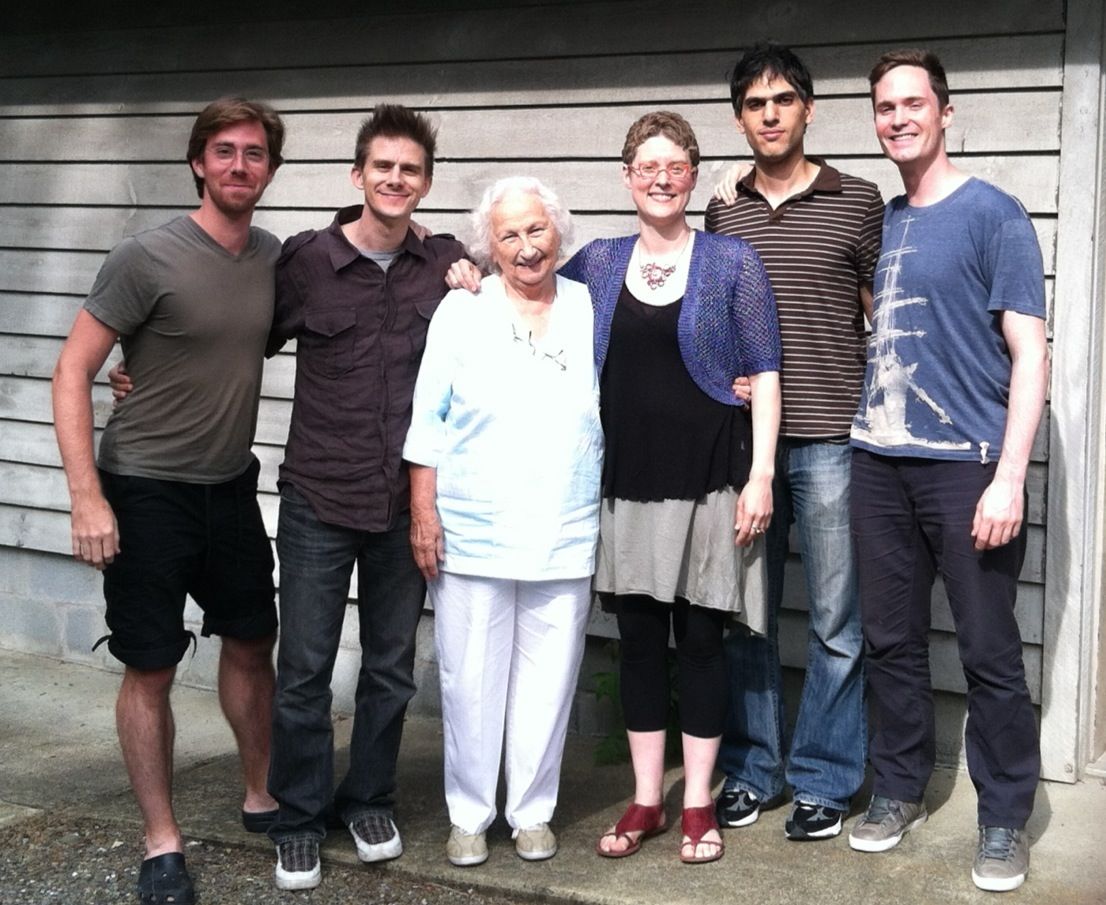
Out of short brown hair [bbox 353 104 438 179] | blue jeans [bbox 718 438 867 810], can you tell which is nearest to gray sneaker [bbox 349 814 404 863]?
blue jeans [bbox 718 438 867 810]

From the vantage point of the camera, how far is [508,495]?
355cm

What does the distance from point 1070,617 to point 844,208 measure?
1.39 meters

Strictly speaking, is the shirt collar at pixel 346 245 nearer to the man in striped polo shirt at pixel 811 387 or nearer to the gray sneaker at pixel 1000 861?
the man in striped polo shirt at pixel 811 387

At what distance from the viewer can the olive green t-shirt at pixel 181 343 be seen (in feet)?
11.5

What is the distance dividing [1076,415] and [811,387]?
882 millimetres

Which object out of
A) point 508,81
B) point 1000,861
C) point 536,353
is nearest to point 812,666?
point 1000,861

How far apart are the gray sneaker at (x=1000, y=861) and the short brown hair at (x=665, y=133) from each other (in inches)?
70.1

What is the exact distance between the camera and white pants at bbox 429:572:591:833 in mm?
3660

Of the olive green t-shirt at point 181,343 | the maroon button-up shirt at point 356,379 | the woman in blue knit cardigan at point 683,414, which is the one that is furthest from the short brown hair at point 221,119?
the woman in blue knit cardigan at point 683,414

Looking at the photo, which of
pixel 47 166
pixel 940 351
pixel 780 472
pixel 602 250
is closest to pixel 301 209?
pixel 47 166

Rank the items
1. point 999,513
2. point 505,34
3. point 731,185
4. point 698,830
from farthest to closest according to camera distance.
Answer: point 505,34 < point 731,185 < point 698,830 < point 999,513

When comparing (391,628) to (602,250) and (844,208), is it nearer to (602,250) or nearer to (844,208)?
(602,250)

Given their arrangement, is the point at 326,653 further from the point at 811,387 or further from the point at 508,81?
the point at 508,81

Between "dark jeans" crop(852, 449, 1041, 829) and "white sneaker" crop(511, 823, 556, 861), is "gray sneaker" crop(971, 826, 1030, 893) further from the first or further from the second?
"white sneaker" crop(511, 823, 556, 861)
